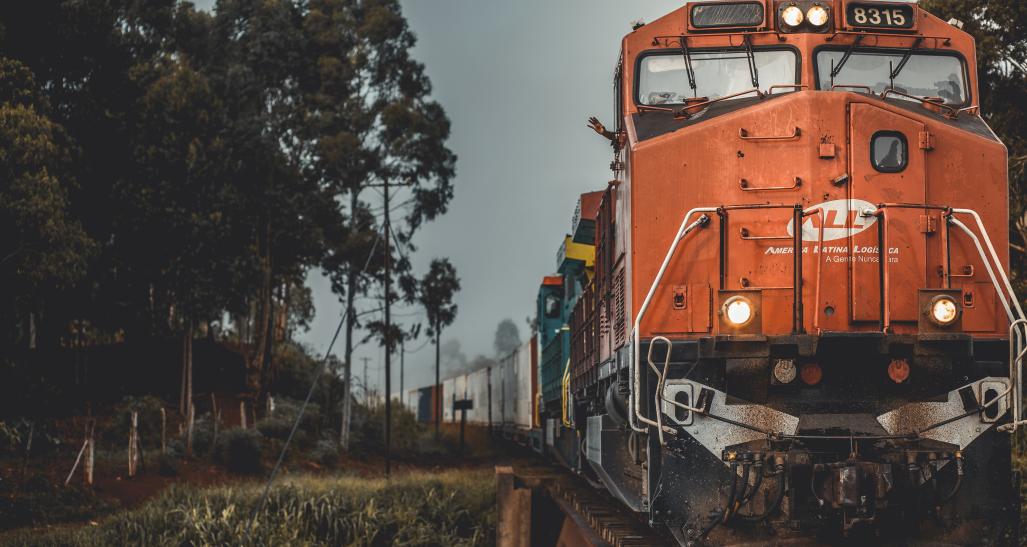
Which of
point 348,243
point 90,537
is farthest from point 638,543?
point 348,243

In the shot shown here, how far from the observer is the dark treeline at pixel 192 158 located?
21734 millimetres

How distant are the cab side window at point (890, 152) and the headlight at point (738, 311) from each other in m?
1.51

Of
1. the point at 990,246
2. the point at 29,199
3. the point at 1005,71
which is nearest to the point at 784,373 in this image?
the point at 990,246

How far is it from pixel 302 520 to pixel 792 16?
1002 centimetres

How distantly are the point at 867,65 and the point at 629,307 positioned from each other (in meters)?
2.73

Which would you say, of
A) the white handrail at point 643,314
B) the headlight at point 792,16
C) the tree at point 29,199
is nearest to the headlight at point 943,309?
the white handrail at point 643,314

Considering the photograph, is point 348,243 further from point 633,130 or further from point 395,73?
point 633,130

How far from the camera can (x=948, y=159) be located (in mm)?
8094

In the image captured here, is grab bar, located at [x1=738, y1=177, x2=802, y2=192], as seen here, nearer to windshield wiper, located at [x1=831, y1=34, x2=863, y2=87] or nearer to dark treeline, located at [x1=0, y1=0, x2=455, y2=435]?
windshield wiper, located at [x1=831, y1=34, x2=863, y2=87]

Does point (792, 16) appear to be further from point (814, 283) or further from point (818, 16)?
point (814, 283)

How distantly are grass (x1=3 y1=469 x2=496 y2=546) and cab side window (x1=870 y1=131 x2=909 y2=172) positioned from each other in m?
8.48

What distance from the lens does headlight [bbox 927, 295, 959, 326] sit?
766cm

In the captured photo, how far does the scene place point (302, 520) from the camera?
593 inches

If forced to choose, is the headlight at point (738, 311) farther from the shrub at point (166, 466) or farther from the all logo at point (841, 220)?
the shrub at point (166, 466)
